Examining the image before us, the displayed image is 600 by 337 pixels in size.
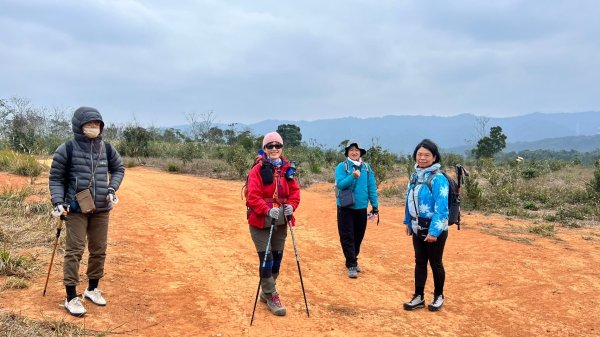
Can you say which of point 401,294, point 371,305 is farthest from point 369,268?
point 371,305

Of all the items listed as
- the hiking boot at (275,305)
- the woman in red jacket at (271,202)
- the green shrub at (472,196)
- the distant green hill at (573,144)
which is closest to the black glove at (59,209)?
the woman in red jacket at (271,202)

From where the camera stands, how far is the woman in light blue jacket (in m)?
5.48

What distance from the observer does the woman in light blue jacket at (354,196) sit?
5.48m

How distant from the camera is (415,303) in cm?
456

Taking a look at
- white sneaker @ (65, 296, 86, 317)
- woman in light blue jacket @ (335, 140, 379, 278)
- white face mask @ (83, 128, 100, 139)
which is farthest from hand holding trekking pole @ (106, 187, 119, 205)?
woman in light blue jacket @ (335, 140, 379, 278)

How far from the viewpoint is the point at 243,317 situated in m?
4.12

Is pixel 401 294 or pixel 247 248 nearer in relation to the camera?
pixel 401 294

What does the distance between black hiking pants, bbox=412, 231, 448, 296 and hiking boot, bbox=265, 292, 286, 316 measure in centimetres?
145

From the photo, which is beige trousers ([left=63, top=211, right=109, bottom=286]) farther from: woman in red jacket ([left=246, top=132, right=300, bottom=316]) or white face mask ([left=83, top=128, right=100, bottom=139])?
woman in red jacket ([left=246, top=132, right=300, bottom=316])

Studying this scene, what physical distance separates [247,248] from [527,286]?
12.5 feet

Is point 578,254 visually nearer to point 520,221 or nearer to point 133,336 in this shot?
point 520,221

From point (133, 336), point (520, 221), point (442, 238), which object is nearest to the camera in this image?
point (133, 336)

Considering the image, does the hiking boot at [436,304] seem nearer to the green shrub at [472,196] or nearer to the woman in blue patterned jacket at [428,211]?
the woman in blue patterned jacket at [428,211]

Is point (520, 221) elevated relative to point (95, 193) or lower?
lower
